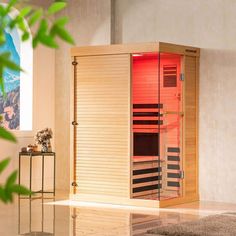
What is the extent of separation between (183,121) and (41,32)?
7188 mm

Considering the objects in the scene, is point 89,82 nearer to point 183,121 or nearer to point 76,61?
point 76,61

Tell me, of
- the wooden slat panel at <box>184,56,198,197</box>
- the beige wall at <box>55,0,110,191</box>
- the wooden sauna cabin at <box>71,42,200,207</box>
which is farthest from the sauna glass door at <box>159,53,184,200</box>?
the beige wall at <box>55,0,110,191</box>

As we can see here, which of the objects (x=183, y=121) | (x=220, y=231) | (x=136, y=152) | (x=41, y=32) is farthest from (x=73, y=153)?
(x=41, y=32)

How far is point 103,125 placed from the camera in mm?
7516

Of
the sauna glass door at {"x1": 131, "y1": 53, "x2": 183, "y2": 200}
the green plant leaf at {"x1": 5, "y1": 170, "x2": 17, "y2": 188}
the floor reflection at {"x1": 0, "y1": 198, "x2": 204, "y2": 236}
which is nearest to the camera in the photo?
the green plant leaf at {"x1": 5, "y1": 170, "x2": 17, "y2": 188}

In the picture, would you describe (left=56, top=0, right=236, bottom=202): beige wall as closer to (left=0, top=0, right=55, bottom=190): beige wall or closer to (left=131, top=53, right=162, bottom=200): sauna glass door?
(left=131, top=53, right=162, bottom=200): sauna glass door

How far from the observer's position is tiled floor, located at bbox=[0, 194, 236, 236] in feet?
18.4

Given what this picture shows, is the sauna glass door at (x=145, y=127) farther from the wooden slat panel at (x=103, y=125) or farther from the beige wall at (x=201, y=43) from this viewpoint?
the beige wall at (x=201, y=43)

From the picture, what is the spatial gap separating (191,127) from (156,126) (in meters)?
0.68

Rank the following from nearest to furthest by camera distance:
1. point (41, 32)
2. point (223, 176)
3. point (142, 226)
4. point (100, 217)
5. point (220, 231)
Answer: point (41, 32), point (220, 231), point (142, 226), point (100, 217), point (223, 176)

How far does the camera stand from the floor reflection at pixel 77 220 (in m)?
5.57

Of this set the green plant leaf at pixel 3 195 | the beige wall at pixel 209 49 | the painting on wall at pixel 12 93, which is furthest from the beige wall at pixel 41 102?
the green plant leaf at pixel 3 195

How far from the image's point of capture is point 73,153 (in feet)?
25.6

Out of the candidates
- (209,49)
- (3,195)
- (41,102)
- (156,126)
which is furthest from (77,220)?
(3,195)
